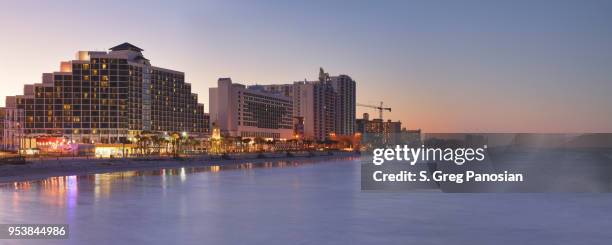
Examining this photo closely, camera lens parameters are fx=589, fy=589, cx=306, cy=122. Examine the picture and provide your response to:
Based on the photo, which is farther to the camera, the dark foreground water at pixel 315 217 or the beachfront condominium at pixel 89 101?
the beachfront condominium at pixel 89 101

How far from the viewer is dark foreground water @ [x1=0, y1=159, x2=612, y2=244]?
58.9 feet

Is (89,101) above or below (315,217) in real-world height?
above

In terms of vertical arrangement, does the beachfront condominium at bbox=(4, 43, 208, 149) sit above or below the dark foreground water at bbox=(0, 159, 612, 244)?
above

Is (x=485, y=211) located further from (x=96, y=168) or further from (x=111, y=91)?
(x=111, y=91)

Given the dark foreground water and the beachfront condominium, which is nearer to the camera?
the dark foreground water

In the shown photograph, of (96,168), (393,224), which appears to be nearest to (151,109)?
(96,168)

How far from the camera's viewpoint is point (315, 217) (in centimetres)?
2317

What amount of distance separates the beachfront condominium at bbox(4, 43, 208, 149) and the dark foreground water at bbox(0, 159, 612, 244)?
144243 mm

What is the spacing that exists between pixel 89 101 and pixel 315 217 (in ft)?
533

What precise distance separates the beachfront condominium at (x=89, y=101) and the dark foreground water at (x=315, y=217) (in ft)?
473

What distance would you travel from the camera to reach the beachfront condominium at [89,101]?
168 metres

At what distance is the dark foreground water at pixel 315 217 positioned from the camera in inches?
706

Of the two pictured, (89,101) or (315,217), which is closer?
(315,217)

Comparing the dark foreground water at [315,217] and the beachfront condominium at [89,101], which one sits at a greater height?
the beachfront condominium at [89,101]
